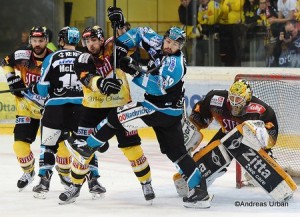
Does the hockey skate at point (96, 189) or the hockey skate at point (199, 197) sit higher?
the hockey skate at point (199, 197)

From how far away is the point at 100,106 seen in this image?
6.46 metres

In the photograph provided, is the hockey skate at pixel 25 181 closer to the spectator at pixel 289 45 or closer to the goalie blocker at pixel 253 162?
the goalie blocker at pixel 253 162

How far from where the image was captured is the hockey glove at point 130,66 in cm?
620

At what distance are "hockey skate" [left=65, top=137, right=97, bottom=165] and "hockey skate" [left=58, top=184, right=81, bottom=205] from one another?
7.6 inches

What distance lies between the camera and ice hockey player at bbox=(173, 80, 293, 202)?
6.35m

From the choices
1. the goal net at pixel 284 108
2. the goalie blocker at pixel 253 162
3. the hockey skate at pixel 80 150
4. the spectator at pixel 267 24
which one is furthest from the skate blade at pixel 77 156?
the spectator at pixel 267 24

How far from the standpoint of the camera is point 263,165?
6453mm

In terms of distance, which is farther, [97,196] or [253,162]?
[97,196]

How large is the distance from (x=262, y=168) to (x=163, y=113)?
75 cm

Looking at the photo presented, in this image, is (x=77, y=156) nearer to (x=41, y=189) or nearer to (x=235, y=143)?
(x=41, y=189)

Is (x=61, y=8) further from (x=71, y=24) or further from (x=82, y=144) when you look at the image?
(x=82, y=144)

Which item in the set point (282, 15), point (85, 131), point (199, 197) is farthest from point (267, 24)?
point (199, 197)

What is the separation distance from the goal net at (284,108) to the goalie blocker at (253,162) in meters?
0.73

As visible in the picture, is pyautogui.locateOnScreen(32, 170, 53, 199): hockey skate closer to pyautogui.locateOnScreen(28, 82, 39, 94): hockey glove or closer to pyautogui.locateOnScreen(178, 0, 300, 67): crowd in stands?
pyautogui.locateOnScreen(28, 82, 39, 94): hockey glove
